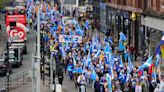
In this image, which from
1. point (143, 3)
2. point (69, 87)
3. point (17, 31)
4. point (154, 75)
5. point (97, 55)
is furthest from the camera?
point (17, 31)

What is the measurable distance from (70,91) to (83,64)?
6.05 feet

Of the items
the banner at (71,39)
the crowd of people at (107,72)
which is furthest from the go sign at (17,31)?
the banner at (71,39)

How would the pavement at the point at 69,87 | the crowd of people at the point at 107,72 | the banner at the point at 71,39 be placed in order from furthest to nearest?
1. the banner at the point at 71,39
2. the pavement at the point at 69,87
3. the crowd of people at the point at 107,72

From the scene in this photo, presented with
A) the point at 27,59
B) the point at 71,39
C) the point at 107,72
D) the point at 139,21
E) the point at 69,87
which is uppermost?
the point at 107,72

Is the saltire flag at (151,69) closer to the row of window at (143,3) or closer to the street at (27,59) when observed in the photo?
the street at (27,59)

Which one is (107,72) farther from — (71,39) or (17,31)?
(17,31)

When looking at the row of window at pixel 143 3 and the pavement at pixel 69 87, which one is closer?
the pavement at pixel 69 87

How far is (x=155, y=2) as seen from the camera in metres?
43.2

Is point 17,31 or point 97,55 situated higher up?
point 97,55

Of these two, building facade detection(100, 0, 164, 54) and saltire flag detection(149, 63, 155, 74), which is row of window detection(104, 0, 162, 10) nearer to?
building facade detection(100, 0, 164, 54)

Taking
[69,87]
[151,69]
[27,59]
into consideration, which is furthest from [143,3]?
[151,69]

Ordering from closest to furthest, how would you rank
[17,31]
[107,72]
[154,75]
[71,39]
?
[154,75], [107,72], [71,39], [17,31]

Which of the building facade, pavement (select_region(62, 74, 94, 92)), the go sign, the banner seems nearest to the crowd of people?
pavement (select_region(62, 74, 94, 92))

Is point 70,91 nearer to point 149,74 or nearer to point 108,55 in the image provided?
point 108,55
